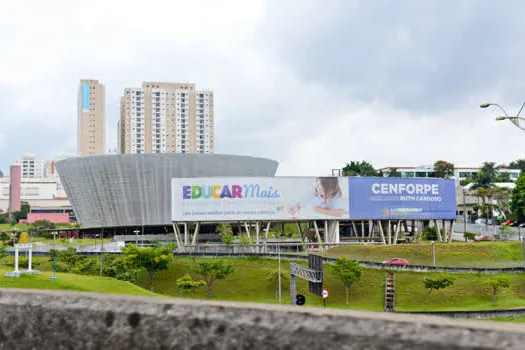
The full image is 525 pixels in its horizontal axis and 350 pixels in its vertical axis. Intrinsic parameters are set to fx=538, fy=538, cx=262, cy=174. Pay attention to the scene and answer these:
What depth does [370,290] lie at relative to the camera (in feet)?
135

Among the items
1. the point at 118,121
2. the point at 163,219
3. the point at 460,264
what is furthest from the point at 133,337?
the point at 118,121

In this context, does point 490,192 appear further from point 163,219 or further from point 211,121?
point 211,121

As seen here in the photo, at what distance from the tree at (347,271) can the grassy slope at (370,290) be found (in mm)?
1569

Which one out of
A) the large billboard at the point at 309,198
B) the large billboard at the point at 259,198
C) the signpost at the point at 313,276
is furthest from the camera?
the large billboard at the point at 309,198

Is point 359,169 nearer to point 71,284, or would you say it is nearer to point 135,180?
point 135,180

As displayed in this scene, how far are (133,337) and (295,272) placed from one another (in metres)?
33.5

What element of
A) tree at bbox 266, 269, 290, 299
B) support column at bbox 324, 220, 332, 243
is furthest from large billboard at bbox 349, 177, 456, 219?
tree at bbox 266, 269, 290, 299

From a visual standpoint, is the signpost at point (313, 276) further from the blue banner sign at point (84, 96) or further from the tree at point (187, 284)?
the blue banner sign at point (84, 96)

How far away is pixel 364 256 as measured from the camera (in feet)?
163

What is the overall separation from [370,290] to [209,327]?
39966 millimetres

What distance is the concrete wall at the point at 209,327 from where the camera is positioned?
2500mm

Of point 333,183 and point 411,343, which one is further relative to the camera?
point 333,183

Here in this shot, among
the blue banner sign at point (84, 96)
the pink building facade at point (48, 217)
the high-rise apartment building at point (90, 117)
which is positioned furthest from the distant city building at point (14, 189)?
the blue banner sign at point (84, 96)

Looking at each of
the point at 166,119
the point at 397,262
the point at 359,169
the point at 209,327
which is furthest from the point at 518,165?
the point at 209,327
